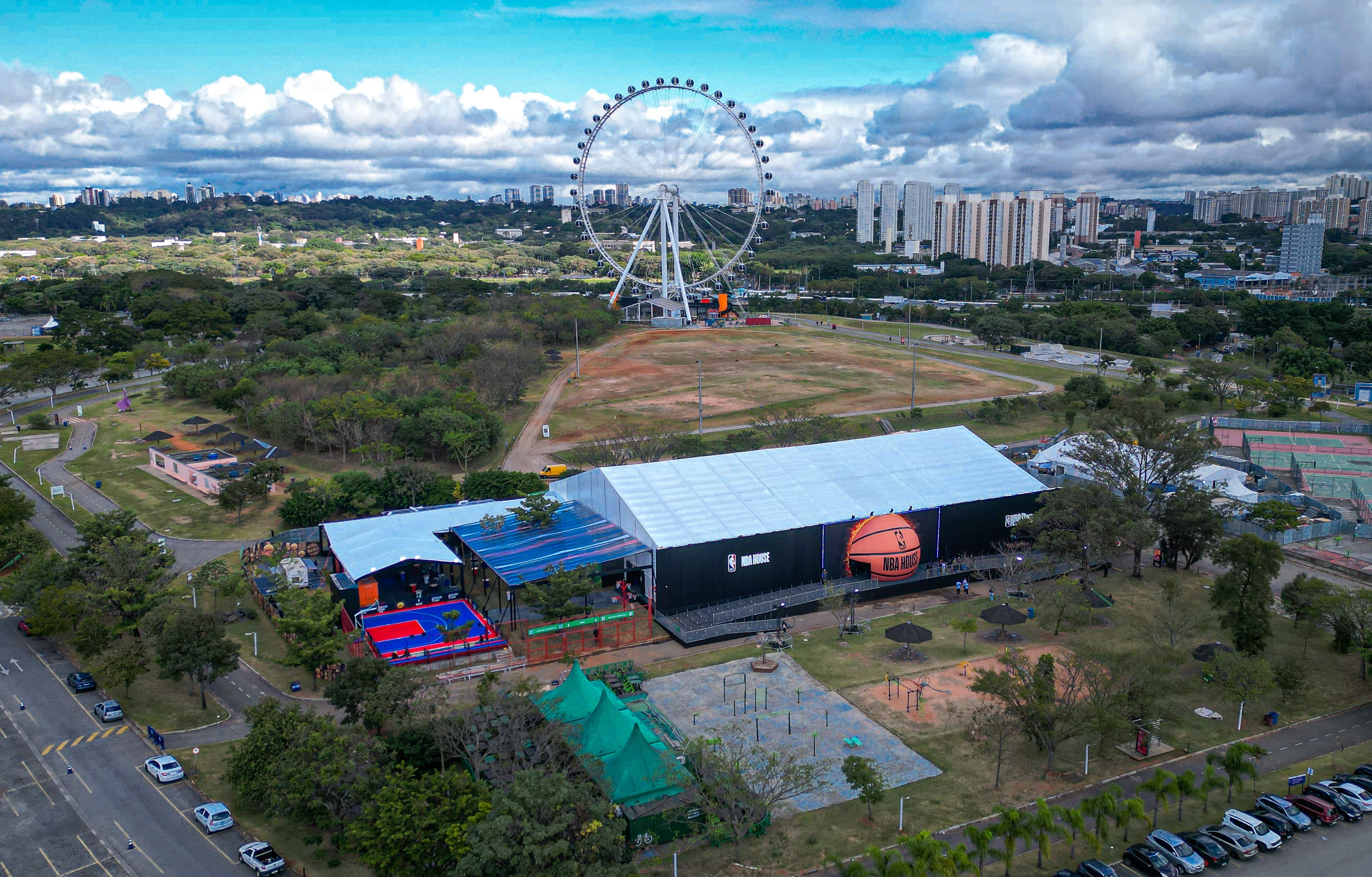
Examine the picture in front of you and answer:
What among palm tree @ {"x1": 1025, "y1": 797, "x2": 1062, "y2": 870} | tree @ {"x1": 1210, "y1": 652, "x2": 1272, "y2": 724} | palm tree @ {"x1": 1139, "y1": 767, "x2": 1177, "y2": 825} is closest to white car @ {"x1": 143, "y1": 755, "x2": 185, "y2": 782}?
palm tree @ {"x1": 1025, "y1": 797, "x2": 1062, "y2": 870}

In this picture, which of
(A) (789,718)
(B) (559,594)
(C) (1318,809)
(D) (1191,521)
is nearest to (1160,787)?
(C) (1318,809)

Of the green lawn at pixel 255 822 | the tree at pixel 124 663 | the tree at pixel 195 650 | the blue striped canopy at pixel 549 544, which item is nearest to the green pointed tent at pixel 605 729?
the green lawn at pixel 255 822

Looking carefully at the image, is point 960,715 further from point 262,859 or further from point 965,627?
point 262,859

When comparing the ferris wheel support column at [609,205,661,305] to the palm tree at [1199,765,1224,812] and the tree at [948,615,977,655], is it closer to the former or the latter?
the tree at [948,615,977,655]

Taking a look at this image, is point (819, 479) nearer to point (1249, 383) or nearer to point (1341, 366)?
point (1249, 383)

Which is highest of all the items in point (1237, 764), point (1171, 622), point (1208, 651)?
point (1171, 622)

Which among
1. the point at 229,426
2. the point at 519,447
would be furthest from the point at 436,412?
the point at 229,426
